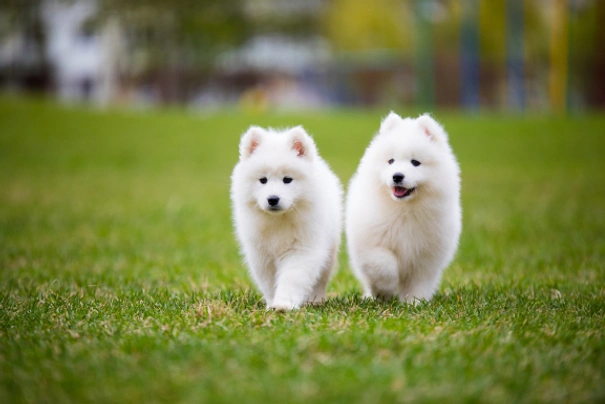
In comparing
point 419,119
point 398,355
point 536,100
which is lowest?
point 536,100

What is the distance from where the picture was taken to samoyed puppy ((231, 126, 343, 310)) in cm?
470

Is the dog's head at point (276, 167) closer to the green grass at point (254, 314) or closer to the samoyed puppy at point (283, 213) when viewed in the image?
the samoyed puppy at point (283, 213)

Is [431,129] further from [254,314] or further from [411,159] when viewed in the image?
[254,314]

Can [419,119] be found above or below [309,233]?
above

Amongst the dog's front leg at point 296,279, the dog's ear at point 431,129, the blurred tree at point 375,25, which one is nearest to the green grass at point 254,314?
the dog's front leg at point 296,279

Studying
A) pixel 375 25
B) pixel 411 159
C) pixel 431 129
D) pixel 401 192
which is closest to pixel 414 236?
pixel 401 192

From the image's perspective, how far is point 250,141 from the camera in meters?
4.93

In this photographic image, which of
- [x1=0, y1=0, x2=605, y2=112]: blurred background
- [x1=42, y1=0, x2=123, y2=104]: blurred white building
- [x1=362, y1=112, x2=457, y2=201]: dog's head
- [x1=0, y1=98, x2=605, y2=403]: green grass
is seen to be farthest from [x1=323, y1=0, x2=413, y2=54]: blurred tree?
[x1=362, y1=112, x2=457, y2=201]: dog's head

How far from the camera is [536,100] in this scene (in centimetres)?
4272

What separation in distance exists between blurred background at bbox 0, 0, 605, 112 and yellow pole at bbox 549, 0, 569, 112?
7 centimetres

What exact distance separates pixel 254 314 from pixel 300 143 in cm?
122

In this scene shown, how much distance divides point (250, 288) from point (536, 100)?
40.0m

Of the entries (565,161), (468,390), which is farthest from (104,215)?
(565,161)

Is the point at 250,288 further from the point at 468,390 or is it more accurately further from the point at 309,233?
the point at 468,390
